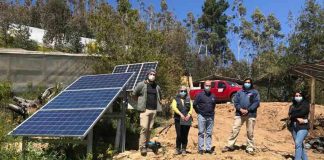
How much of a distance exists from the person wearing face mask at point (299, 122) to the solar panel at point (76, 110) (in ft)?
12.4

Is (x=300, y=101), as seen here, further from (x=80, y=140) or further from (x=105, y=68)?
(x=105, y=68)

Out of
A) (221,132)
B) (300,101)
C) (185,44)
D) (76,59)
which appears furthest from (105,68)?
(185,44)

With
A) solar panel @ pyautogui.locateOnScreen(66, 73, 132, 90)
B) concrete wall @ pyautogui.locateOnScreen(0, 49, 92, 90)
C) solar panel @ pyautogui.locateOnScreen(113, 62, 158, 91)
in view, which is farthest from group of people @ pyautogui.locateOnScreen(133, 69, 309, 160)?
concrete wall @ pyautogui.locateOnScreen(0, 49, 92, 90)

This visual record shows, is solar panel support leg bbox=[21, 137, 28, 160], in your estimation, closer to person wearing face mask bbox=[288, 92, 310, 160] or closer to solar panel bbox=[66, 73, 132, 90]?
solar panel bbox=[66, 73, 132, 90]

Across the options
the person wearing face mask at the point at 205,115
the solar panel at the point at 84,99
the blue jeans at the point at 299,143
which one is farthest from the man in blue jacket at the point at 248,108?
the solar panel at the point at 84,99

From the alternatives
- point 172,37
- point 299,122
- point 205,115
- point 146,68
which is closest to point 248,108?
point 205,115

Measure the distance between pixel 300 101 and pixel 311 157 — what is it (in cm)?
279

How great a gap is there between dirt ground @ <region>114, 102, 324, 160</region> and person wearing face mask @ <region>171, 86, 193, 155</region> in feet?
0.91

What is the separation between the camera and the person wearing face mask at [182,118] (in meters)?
10.7

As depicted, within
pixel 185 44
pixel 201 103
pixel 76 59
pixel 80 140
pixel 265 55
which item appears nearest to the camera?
pixel 80 140

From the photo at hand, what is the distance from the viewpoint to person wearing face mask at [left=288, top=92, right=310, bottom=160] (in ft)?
33.1

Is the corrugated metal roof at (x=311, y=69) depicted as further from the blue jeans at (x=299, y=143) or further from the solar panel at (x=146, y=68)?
the solar panel at (x=146, y=68)

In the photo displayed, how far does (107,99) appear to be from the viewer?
10555 mm

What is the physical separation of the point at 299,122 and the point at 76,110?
4751 millimetres
